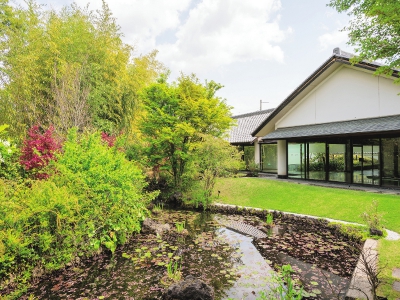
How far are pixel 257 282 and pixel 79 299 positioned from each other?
310cm

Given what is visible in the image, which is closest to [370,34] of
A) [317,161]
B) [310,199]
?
[310,199]

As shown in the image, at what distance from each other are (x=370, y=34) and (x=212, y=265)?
17.8 feet

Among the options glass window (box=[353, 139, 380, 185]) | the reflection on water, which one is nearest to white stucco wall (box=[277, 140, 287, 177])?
glass window (box=[353, 139, 380, 185])

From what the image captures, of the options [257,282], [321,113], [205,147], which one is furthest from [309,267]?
[321,113]

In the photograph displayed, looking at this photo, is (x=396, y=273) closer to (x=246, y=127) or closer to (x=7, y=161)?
(x=7, y=161)

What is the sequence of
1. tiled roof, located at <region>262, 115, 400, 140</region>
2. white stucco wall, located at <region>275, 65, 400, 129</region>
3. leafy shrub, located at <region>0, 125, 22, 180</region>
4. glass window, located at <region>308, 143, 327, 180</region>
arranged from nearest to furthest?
leafy shrub, located at <region>0, 125, 22, 180</region>, tiled roof, located at <region>262, 115, 400, 140</region>, white stucco wall, located at <region>275, 65, 400, 129</region>, glass window, located at <region>308, 143, 327, 180</region>

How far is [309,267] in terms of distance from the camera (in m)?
5.12

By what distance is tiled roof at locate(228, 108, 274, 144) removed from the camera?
65.1 ft

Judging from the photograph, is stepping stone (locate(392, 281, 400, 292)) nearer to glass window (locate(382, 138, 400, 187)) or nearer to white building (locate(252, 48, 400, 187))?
white building (locate(252, 48, 400, 187))

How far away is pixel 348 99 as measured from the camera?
12336 millimetres

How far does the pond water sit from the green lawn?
1.48 m

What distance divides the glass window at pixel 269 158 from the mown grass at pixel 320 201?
518 cm

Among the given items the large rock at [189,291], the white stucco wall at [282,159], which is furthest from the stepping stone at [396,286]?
the white stucco wall at [282,159]

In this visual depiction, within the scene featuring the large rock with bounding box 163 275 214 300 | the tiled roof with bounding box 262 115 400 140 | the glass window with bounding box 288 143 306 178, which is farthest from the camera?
the glass window with bounding box 288 143 306 178
